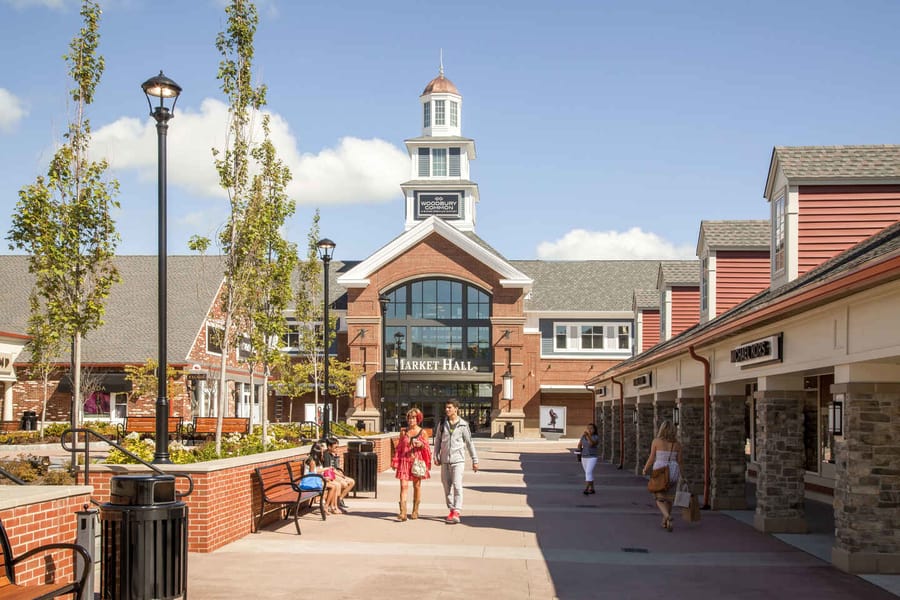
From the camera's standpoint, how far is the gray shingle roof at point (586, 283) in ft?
199

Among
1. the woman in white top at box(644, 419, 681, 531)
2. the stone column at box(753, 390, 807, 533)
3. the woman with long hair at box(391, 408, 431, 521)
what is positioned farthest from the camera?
the woman with long hair at box(391, 408, 431, 521)

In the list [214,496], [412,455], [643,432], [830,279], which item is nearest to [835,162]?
[830,279]

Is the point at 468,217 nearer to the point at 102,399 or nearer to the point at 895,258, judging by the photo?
the point at 102,399

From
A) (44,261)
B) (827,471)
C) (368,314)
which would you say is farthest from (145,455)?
(368,314)

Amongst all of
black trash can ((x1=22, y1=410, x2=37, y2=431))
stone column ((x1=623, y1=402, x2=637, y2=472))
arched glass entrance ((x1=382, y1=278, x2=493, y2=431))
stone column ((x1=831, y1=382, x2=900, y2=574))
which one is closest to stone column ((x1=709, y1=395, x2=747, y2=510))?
stone column ((x1=831, y1=382, x2=900, y2=574))

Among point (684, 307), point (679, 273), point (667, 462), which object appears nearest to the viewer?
point (667, 462)

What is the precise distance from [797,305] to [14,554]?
8134 mm

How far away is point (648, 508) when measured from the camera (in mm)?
18781

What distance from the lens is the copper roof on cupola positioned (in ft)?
219

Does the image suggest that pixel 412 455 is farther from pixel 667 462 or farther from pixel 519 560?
pixel 519 560

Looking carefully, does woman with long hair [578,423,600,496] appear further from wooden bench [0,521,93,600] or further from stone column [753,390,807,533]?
wooden bench [0,521,93,600]

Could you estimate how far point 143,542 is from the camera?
849 cm

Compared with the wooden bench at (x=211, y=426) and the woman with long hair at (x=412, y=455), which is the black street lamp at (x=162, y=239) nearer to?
Result: the woman with long hair at (x=412, y=455)

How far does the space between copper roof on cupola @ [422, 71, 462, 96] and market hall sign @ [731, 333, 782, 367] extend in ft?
175
